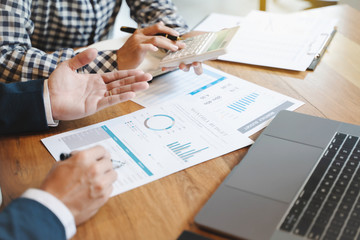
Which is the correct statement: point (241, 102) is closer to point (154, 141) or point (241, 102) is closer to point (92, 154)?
point (154, 141)

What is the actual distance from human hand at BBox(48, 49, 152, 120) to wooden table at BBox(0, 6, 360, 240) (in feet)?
0.12

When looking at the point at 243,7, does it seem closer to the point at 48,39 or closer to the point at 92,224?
the point at 48,39

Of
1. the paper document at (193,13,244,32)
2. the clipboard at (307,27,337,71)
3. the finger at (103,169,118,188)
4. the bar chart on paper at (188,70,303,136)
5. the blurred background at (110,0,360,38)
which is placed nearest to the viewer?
the finger at (103,169,118,188)

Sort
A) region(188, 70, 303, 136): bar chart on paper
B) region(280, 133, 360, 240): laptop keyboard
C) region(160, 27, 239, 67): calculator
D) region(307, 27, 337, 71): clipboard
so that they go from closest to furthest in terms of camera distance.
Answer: region(280, 133, 360, 240): laptop keyboard → region(188, 70, 303, 136): bar chart on paper → region(160, 27, 239, 67): calculator → region(307, 27, 337, 71): clipboard

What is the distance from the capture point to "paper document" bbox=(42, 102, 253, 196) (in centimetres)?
78

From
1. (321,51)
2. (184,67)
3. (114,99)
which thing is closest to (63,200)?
(114,99)

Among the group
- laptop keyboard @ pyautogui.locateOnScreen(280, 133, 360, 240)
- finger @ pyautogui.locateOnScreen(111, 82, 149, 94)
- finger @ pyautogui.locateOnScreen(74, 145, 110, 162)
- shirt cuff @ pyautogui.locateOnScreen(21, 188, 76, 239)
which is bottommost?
shirt cuff @ pyautogui.locateOnScreen(21, 188, 76, 239)

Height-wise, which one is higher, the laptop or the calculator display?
the calculator display

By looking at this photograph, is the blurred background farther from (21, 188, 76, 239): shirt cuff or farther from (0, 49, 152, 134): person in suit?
(21, 188, 76, 239): shirt cuff

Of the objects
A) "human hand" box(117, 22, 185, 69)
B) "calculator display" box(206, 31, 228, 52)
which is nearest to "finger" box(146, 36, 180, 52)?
"human hand" box(117, 22, 185, 69)

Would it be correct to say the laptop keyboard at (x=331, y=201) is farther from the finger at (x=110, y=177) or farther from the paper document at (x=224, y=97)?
the finger at (x=110, y=177)

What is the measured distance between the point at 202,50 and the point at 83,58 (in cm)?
31

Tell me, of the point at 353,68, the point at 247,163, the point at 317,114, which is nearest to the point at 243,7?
the point at 353,68

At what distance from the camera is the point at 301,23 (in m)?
1.38
